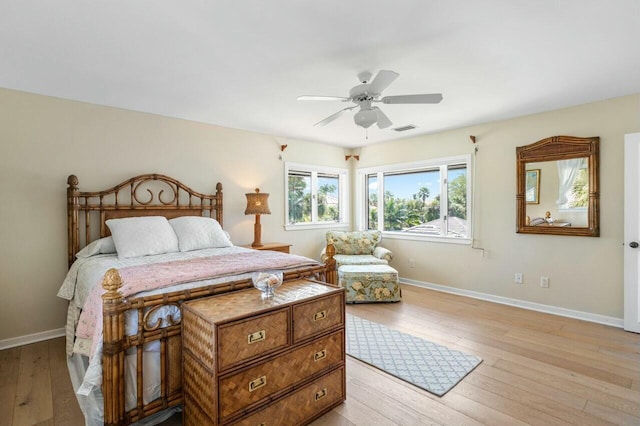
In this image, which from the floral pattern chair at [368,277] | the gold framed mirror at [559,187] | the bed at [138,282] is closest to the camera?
the bed at [138,282]

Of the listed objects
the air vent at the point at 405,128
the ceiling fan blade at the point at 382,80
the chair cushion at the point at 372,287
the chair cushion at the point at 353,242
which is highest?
the air vent at the point at 405,128

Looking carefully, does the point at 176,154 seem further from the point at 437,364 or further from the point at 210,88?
the point at 437,364

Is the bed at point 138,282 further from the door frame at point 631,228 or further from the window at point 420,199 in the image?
the door frame at point 631,228

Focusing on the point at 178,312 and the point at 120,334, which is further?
the point at 178,312

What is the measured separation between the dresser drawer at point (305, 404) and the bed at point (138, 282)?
59 centimetres

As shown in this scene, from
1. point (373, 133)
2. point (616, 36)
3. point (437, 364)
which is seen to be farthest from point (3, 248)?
point (616, 36)

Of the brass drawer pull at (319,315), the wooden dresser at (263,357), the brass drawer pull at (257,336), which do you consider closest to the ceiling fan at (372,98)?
the wooden dresser at (263,357)

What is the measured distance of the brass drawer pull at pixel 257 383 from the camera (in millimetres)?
1698

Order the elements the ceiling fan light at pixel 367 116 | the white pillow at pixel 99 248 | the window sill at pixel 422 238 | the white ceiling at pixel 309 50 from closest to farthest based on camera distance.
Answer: the white ceiling at pixel 309 50 → the ceiling fan light at pixel 367 116 → the white pillow at pixel 99 248 → the window sill at pixel 422 238

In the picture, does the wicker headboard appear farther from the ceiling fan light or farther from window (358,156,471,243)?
window (358,156,471,243)

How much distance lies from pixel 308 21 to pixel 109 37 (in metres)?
1.34

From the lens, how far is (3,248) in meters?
2.96

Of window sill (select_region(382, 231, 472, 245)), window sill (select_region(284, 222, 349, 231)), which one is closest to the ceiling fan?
window sill (select_region(382, 231, 472, 245))

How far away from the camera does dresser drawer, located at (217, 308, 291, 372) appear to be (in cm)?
160
